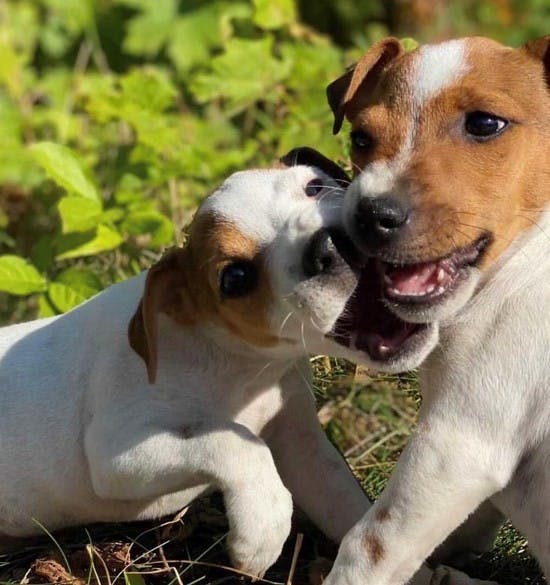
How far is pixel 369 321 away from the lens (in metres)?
4.92

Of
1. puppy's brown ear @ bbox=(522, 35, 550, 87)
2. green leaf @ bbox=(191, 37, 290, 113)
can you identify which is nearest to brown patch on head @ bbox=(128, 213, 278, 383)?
puppy's brown ear @ bbox=(522, 35, 550, 87)

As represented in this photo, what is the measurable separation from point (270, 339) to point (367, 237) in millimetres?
785

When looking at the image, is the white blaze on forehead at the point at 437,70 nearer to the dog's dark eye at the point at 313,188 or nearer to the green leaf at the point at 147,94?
the dog's dark eye at the point at 313,188

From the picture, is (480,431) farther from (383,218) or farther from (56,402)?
(56,402)

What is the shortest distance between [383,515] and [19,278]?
9.75 ft

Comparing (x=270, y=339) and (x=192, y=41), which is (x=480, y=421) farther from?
(x=192, y=41)

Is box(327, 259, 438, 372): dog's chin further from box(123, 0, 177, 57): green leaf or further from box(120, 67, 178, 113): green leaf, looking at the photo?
box(123, 0, 177, 57): green leaf

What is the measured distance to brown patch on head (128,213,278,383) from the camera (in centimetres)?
505

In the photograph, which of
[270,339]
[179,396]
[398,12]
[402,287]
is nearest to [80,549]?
[179,396]

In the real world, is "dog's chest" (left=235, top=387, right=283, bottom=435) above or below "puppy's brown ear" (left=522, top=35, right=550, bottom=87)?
below

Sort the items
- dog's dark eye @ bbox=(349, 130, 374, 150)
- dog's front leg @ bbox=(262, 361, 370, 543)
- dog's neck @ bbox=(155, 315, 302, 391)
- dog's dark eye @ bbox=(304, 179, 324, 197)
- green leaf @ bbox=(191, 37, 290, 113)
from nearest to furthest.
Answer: dog's dark eye @ bbox=(349, 130, 374, 150), dog's dark eye @ bbox=(304, 179, 324, 197), dog's neck @ bbox=(155, 315, 302, 391), dog's front leg @ bbox=(262, 361, 370, 543), green leaf @ bbox=(191, 37, 290, 113)

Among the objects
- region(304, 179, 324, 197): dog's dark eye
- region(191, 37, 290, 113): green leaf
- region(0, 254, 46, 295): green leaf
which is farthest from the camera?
region(191, 37, 290, 113): green leaf

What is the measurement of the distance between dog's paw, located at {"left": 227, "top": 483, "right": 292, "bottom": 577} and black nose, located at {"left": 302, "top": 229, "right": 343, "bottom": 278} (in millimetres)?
930

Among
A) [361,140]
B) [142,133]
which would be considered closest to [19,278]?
[142,133]
